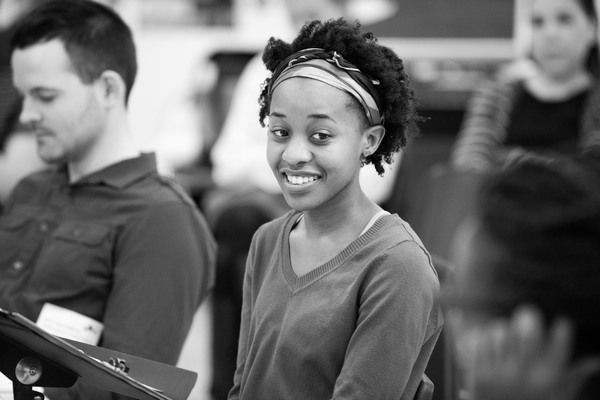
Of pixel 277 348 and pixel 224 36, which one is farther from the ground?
pixel 224 36

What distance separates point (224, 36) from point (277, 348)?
167 inches

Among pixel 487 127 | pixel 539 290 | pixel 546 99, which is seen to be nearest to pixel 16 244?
pixel 539 290

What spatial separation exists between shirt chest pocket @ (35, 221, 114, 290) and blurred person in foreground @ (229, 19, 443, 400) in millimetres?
417

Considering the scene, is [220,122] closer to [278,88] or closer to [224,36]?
[224,36]

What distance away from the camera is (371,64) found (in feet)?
5.34

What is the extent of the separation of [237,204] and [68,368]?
207cm

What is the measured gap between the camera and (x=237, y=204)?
358 centimetres

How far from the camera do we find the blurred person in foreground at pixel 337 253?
4.97ft

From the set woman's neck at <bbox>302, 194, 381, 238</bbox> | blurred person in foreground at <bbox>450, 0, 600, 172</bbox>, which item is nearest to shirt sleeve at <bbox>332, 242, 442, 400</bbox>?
woman's neck at <bbox>302, 194, 381, 238</bbox>

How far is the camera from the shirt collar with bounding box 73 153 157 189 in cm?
211

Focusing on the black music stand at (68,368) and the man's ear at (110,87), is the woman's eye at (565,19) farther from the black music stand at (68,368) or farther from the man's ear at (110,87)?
the black music stand at (68,368)

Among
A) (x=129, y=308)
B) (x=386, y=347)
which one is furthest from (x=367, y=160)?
(x=129, y=308)

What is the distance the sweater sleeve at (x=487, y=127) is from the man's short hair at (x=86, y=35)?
146cm

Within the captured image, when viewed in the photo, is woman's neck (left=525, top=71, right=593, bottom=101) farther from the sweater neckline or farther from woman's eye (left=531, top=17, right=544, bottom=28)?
the sweater neckline
